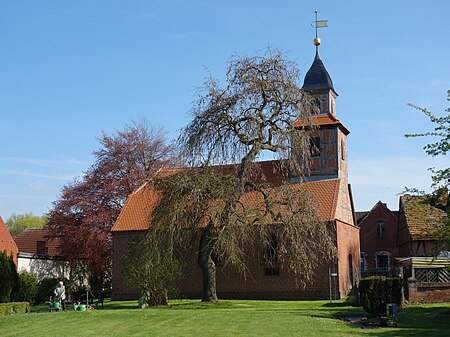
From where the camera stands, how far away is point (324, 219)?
35656mm

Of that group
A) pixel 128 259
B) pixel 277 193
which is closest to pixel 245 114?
pixel 277 193

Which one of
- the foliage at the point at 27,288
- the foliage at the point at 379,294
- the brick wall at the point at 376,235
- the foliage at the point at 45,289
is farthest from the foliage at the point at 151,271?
the brick wall at the point at 376,235

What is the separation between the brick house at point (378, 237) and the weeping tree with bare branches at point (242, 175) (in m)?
28.6

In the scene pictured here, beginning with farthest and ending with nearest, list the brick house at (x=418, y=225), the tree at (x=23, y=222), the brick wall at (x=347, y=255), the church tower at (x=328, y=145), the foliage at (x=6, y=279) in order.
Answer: the tree at (x=23, y=222) → the church tower at (x=328, y=145) → the brick wall at (x=347, y=255) → the foliage at (x=6, y=279) → the brick house at (x=418, y=225)

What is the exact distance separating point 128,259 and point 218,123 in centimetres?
788

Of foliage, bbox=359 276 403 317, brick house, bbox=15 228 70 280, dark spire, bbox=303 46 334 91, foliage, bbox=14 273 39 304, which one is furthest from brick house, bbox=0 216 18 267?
foliage, bbox=359 276 403 317

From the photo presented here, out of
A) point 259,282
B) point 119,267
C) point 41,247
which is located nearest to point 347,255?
point 259,282

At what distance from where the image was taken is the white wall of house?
4438cm

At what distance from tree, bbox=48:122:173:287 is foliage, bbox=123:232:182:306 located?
15.0m

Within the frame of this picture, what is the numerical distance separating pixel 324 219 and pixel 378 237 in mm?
22310

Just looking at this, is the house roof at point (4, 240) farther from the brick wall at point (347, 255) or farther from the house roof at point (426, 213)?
the house roof at point (426, 213)

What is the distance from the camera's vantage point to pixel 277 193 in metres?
29.1

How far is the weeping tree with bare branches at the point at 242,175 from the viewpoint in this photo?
27766 mm

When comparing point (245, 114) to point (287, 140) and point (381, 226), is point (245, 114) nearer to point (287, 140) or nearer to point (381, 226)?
point (287, 140)
